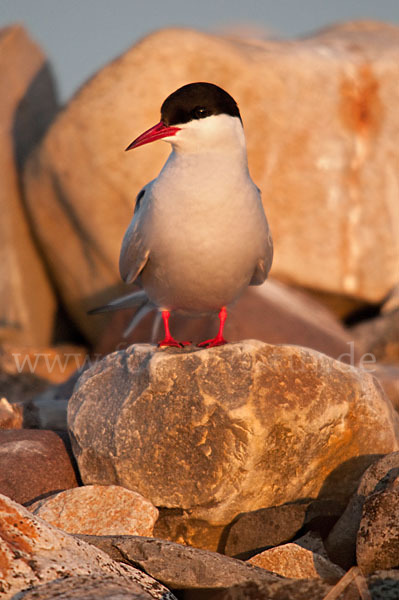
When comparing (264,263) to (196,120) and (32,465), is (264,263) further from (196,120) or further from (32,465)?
(32,465)

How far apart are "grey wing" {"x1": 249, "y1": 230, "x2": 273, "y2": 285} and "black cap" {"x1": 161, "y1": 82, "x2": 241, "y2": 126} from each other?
0.88 metres

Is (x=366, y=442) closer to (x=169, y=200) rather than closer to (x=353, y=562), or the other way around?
(x=353, y=562)

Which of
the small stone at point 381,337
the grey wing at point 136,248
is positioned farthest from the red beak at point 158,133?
the small stone at point 381,337

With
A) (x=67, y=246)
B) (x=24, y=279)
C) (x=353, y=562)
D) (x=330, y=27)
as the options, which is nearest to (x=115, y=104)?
(x=67, y=246)

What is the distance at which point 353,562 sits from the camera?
11.8 feet

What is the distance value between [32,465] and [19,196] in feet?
24.8

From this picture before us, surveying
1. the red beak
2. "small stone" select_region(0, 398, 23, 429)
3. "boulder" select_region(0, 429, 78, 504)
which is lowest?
"small stone" select_region(0, 398, 23, 429)

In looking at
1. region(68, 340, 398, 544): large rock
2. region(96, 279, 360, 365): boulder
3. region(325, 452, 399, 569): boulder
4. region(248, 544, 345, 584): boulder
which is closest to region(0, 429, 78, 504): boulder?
region(68, 340, 398, 544): large rock

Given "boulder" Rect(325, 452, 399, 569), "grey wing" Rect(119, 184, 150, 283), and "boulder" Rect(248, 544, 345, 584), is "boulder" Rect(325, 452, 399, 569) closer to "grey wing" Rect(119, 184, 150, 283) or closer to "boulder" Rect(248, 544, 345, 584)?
"boulder" Rect(248, 544, 345, 584)

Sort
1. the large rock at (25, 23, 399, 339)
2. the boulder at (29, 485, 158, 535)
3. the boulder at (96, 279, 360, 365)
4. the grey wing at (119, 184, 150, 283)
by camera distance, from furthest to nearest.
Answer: the large rock at (25, 23, 399, 339) → the boulder at (96, 279, 360, 365) → the grey wing at (119, 184, 150, 283) → the boulder at (29, 485, 158, 535)

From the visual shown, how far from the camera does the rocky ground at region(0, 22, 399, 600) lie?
3.23m

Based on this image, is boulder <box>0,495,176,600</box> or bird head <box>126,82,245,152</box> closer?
boulder <box>0,495,176,600</box>

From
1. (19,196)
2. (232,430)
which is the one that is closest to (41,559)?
(232,430)

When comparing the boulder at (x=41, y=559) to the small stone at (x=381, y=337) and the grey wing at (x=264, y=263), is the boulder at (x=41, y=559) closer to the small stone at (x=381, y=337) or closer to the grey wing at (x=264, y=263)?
the grey wing at (x=264, y=263)
